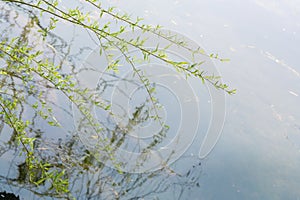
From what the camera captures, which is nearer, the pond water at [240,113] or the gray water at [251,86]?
the pond water at [240,113]

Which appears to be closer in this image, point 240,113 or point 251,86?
point 240,113

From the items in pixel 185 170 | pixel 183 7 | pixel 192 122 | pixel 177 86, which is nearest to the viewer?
pixel 185 170

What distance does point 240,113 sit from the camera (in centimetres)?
343

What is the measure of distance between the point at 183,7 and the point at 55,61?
229 centimetres

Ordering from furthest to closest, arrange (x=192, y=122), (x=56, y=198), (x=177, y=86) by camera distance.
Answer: (x=177, y=86)
(x=192, y=122)
(x=56, y=198)

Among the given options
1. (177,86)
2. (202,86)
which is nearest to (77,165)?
(177,86)

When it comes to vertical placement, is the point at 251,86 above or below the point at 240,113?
above

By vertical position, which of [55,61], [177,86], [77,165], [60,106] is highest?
[177,86]

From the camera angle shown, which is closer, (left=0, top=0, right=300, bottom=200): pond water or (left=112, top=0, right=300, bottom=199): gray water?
(left=0, top=0, right=300, bottom=200): pond water

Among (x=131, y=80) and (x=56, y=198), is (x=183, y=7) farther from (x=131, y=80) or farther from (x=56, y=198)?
(x=56, y=198)

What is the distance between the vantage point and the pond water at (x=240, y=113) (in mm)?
2523

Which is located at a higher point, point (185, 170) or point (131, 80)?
point (131, 80)

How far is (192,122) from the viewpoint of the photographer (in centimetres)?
310

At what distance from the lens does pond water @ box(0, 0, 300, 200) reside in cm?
252
